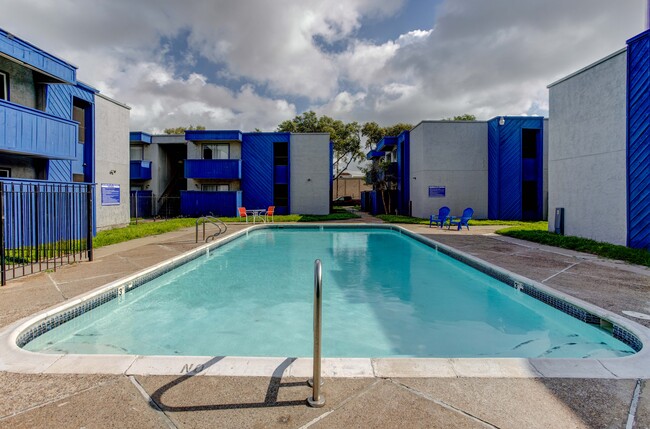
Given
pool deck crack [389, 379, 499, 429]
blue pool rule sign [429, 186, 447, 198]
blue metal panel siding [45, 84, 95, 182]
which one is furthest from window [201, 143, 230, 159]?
pool deck crack [389, 379, 499, 429]

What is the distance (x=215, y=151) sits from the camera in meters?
26.3

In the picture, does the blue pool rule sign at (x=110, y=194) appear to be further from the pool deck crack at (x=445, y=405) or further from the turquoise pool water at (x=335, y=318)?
the pool deck crack at (x=445, y=405)

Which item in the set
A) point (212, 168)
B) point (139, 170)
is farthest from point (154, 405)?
point (139, 170)

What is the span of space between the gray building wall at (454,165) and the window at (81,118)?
18.6m

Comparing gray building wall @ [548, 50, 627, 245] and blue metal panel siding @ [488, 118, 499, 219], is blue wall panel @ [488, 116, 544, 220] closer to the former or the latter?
blue metal panel siding @ [488, 118, 499, 219]

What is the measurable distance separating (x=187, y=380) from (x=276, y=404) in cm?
85

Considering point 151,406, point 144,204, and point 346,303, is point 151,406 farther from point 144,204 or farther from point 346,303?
point 144,204

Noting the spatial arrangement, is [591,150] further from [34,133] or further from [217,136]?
[217,136]

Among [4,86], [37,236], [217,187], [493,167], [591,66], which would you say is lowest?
[37,236]

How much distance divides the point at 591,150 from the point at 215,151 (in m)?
23.0

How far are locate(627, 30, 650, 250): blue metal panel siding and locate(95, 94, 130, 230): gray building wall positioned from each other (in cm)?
2014

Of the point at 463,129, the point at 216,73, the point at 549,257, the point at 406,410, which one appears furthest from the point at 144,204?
the point at 406,410

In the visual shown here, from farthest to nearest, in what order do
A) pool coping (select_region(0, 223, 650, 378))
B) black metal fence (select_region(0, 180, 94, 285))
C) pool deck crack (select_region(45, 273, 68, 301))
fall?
1. black metal fence (select_region(0, 180, 94, 285))
2. pool deck crack (select_region(45, 273, 68, 301))
3. pool coping (select_region(0, 223, 650, 378))

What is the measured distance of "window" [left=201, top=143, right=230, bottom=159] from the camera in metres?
26.2
